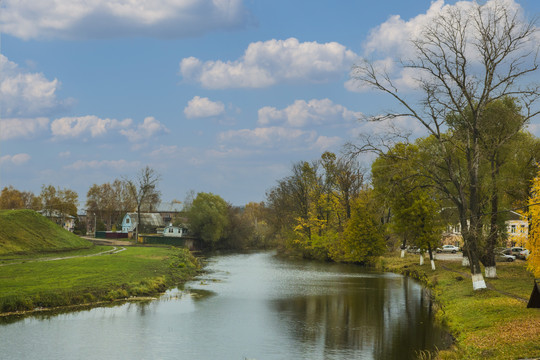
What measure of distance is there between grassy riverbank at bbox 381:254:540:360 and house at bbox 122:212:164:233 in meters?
96.2

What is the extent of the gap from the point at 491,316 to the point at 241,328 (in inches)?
484

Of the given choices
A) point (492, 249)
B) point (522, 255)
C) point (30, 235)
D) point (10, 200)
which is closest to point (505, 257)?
point (522, 255)

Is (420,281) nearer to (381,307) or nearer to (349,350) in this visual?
(381,307)

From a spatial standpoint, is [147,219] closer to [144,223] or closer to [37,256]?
[144,223]

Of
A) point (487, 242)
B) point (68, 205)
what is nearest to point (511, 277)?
point (487, 242)

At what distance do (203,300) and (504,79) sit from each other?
2378 cm

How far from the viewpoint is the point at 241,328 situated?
28078 mm

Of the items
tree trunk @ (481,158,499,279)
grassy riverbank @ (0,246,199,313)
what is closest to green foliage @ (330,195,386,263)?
grassy riverbank @ (0,246,199,313)

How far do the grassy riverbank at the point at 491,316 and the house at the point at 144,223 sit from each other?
9618 cm

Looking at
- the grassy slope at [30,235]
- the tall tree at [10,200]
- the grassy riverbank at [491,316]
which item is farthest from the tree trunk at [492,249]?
the tall tree at [10,200]

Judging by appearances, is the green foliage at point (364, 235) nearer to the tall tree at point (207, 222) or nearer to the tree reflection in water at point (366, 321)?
the tree reflection in water at point (366, 321)

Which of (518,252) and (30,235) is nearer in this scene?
(30,235)

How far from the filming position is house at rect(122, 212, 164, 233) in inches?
5123

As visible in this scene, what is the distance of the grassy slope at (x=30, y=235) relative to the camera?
5332cm
